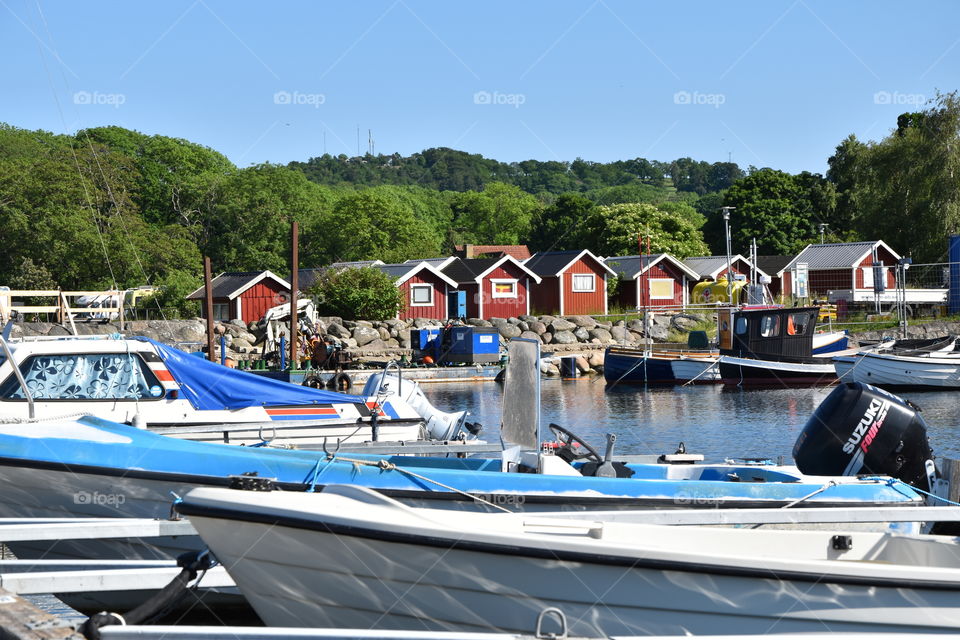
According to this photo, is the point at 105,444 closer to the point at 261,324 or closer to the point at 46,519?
the point at 46,519

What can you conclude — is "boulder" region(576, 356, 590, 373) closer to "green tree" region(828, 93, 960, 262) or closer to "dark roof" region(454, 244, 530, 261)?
"dark roof" region(454, 244, 530, 261)

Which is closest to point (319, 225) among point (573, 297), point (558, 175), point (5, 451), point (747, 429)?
point (573, 297)

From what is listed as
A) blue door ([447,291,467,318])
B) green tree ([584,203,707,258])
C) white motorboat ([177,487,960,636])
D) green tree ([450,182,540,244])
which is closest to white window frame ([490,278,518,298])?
blue door ([447,291,467,318])

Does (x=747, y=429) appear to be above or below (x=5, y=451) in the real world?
below

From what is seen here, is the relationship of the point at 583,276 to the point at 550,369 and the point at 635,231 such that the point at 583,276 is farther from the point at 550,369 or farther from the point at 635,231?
the point at 635,231

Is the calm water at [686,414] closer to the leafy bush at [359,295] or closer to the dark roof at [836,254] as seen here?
the leafy bush at [359,295]

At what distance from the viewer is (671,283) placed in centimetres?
6234

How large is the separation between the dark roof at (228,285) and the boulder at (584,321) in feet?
53.7

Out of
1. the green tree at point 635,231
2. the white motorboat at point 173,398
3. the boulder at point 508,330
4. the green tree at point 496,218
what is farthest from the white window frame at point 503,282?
the green tree at point 496,218

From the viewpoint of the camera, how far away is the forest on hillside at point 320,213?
5562cm

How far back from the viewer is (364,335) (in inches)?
1816

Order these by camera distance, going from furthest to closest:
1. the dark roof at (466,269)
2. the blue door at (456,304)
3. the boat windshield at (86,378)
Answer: the dark roof at (466,269), the blue door at (456,304), the boat windshield at (86,378)

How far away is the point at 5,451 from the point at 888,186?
202ft

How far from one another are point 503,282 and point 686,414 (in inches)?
1133
